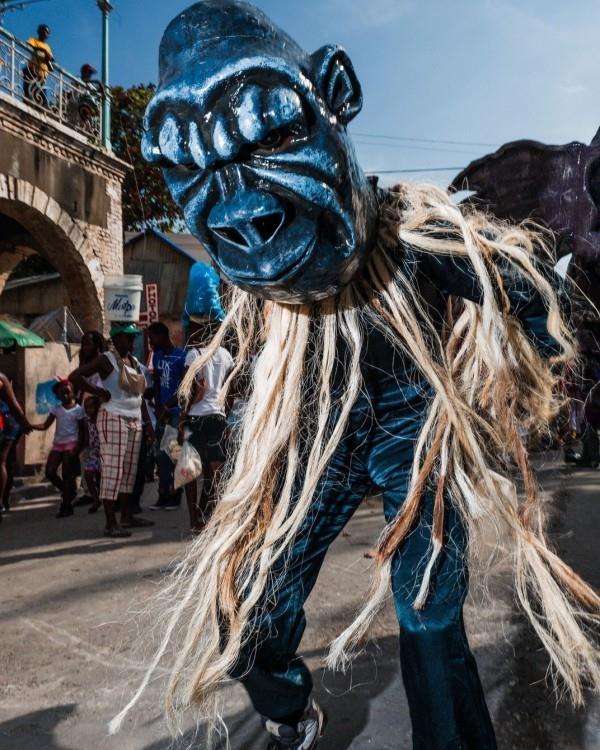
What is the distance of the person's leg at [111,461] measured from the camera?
4.87m

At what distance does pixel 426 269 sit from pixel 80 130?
483 inches

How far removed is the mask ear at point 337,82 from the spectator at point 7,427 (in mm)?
4896

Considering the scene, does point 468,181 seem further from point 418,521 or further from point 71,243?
point 71,243

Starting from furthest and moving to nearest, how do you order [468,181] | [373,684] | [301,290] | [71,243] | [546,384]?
[71,243] → [468,181] → [373,684] → [546,384] → [301,290]

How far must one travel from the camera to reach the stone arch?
10852mm

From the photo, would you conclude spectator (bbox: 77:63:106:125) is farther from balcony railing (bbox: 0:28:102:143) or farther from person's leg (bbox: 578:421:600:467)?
person's leg (bbox: 578:421:600:467)

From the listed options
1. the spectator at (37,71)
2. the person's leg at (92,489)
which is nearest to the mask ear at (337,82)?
the person's leg at (92,489)

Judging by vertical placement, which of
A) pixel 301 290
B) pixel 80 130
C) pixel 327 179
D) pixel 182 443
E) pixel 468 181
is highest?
pixel 80 130

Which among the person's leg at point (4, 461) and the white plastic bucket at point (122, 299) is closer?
the person's leg at point (4, 461)

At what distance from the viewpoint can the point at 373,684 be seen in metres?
2.47

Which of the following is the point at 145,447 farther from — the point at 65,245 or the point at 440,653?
the point at 65,245

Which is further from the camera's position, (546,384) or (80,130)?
(80,130)

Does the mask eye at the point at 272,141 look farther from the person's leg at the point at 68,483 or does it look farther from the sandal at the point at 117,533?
the person's leg at the point at 68,483

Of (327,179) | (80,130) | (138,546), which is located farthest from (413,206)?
(80,130)
